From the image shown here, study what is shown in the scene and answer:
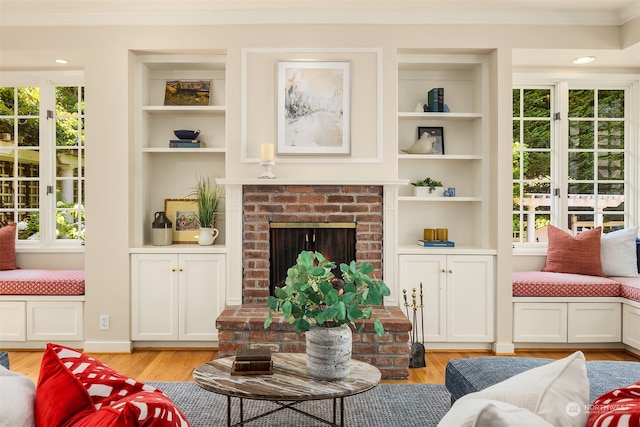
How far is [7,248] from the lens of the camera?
466cm

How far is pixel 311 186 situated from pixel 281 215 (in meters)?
0.34

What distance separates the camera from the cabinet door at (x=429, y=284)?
4238mm

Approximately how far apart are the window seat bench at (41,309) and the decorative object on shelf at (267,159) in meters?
1.79

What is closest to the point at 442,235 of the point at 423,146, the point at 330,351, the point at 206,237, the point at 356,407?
the point at 423,146

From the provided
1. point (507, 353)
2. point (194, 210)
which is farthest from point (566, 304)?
point (194, 210)

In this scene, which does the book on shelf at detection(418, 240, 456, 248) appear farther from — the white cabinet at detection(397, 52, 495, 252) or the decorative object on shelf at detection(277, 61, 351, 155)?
the decorative object on shelf at detection(277, 61, 351, 155)

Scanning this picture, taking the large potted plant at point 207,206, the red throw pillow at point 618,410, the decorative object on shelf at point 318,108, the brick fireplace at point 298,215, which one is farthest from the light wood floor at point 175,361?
the red throw pillow at point 618,410

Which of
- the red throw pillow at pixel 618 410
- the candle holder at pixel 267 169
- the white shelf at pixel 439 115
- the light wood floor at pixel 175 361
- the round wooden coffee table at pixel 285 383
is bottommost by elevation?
the light wood floor at pixel 175 361

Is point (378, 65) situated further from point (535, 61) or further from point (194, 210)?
point (194, 210)

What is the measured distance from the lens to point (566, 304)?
4230mm

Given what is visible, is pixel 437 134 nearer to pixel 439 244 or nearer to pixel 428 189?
pixel 428 189

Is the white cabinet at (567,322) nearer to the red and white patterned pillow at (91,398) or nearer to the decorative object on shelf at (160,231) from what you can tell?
the decorative object on shelf at (160,231)

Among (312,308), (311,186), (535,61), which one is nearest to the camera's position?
(312,308)

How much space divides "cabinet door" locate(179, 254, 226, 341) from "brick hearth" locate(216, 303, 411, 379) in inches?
19.0
